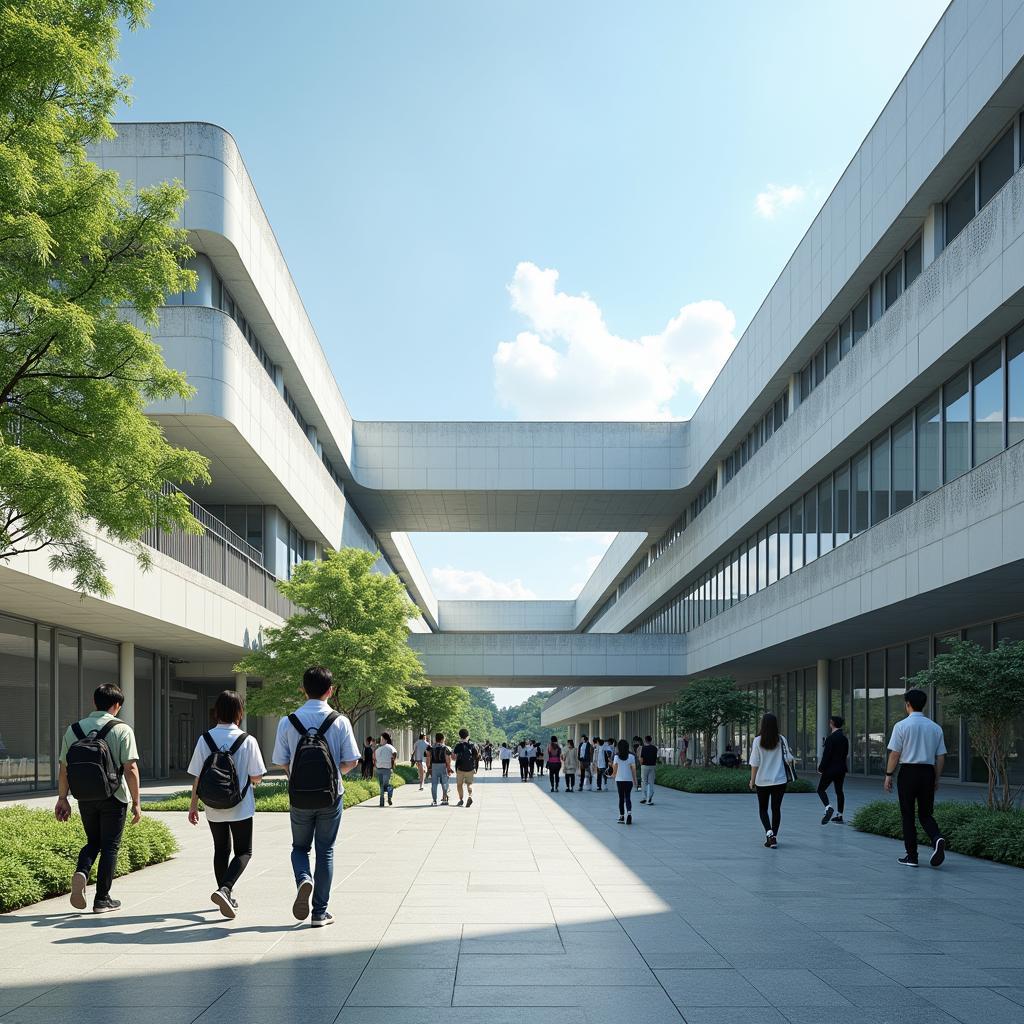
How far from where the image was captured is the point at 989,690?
15.0 meters

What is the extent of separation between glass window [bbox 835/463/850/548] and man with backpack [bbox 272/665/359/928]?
21.8 m

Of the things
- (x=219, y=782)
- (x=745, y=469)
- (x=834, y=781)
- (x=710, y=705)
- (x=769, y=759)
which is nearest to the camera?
(x=219, y=782)

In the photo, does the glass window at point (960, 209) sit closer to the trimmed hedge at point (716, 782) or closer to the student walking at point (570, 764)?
the trimmed hedge at point (716, 782)

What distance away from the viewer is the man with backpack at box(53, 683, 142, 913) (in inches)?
372

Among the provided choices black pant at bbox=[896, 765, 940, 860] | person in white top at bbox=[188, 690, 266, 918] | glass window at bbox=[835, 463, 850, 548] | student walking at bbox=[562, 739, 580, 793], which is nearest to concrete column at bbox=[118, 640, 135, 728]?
student walking at bbox=[562, 739, 580, 793]

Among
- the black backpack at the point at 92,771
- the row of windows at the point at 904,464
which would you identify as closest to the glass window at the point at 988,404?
the row of windows at the point at 904,464

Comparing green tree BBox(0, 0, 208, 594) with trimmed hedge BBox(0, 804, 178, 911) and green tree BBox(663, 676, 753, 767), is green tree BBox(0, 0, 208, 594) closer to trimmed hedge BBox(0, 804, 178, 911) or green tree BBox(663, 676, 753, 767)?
trimmed hedge BBox(0, 804, 178, 911)

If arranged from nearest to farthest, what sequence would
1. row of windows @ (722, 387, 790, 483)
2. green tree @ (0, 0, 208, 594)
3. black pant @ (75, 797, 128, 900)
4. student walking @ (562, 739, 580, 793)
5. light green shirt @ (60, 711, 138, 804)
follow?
1. black pant @ (75, 797, 128, 900)
2. light green shirt @ (60, 711, 138, 804)
3. green tree @ (0, 0, 208, 594)
4. row of windows @ (722, 387, 790, 483)
5. student walking @ (562, 739, 580, 793)

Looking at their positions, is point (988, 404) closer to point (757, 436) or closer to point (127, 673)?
point (757, 436)

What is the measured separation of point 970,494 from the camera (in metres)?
19.6

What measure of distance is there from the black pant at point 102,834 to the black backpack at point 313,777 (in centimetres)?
179

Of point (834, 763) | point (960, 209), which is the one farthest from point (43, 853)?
point (960, 209)

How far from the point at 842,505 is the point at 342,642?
13348 millimetres

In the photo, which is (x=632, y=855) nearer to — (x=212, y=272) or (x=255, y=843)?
(x=255, y=843)
